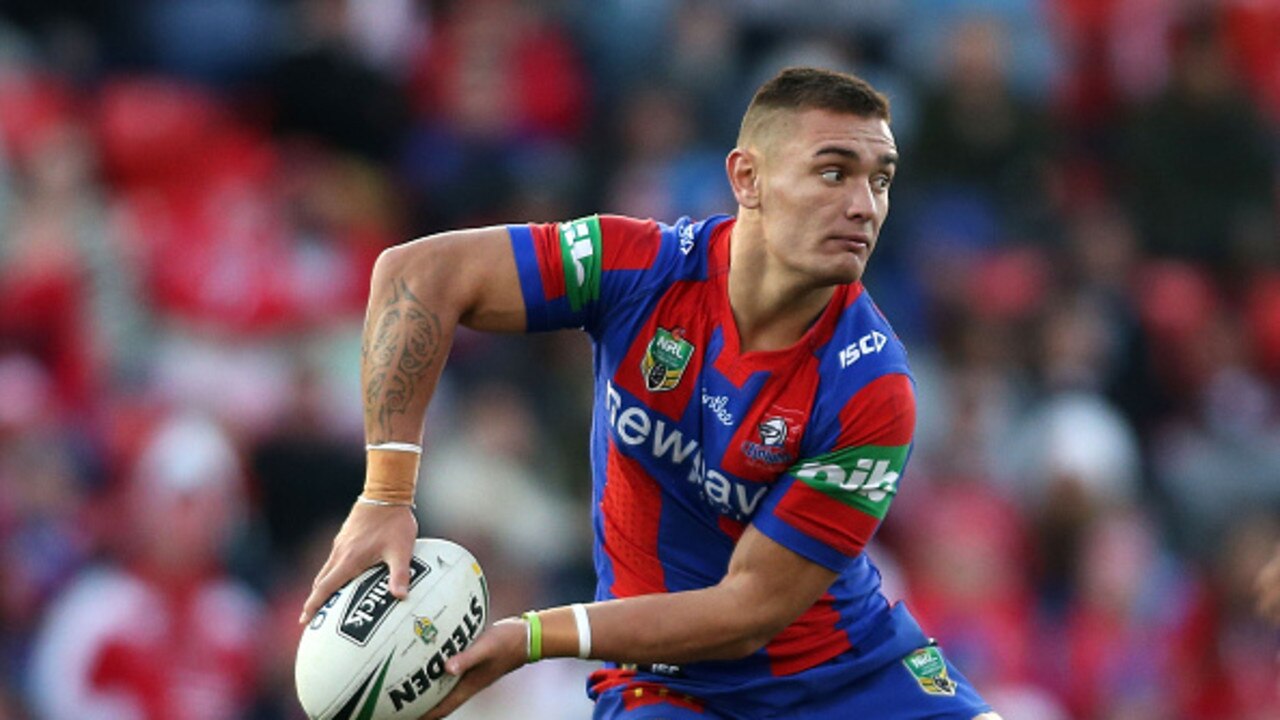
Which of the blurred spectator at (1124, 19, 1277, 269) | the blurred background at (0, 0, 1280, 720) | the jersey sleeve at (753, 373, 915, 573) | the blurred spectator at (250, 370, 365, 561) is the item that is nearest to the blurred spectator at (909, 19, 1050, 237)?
the blurred background at (0, 0, 1280, 720)

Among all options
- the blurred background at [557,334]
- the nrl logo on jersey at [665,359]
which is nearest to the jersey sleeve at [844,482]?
the nrl logo on jersey at [665,359]

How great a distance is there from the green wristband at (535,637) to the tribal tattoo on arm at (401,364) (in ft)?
2.05

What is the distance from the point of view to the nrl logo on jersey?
5.70m

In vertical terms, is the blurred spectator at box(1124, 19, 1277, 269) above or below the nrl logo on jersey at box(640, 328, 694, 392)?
below

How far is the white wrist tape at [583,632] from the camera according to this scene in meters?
5.35

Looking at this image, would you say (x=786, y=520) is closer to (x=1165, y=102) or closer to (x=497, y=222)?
(x=497, y=222)

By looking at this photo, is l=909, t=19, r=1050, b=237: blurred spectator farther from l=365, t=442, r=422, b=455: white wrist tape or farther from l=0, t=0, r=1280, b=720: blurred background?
l=365, t=442, r=422, b=455: white wrist tape

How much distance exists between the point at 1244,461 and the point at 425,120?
4.97 m

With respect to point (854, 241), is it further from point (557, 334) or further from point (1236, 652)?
point (1236, 652)

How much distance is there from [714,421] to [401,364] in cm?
87

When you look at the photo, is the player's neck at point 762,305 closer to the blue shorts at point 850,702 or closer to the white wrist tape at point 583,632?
the white wrist tape at point 583,632

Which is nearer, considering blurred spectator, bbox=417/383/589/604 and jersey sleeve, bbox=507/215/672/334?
jersey sleeve, bbox=507/215/672/334

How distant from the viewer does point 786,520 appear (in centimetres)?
554

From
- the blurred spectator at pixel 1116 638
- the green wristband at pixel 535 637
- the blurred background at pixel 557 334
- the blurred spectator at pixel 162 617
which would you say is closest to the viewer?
the green wristband at pixel 535 637
